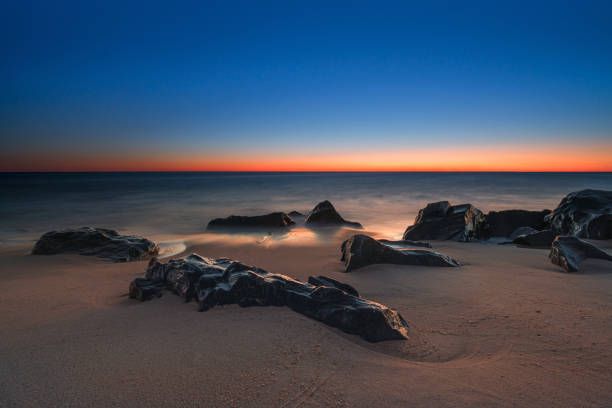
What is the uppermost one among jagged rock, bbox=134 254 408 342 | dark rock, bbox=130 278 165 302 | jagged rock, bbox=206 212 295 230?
jagged rock, bbox=134 254 408 342

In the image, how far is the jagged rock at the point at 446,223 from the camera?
7727 mm

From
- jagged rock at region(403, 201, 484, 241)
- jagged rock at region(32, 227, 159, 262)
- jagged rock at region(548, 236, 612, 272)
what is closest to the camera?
jagged rock at region(548, 236, 612, 272)

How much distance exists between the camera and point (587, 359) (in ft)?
6.94

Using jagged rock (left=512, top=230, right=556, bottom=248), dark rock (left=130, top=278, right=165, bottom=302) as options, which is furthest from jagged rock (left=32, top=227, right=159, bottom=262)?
jagged rock (left=512, top=230, right=556, bottom=248)

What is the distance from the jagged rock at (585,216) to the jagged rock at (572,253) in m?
3.26

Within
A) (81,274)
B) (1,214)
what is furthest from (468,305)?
(1,214)

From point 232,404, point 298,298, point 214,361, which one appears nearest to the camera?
point 232,404

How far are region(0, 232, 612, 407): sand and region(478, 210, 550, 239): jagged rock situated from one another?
18.2 feet

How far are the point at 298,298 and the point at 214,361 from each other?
2.97 feet

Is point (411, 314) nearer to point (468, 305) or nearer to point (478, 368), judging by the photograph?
point (468, 305)

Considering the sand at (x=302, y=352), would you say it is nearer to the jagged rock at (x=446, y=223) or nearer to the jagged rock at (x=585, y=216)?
the jagged rock at (x=446, y=223)

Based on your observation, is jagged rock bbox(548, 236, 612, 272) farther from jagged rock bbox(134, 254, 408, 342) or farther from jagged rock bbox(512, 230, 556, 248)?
jagged rock bbox(134, 254, 408, 342)

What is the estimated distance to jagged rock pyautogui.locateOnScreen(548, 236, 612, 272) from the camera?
4566 mm

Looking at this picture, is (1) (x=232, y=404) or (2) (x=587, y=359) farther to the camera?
(2) (x=587, y=359)
